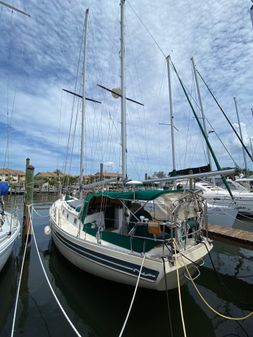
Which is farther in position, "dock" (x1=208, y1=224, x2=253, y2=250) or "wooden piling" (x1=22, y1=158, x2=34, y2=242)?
"wooden piling" (x1=22, y1=158, x2=34, y2=242)

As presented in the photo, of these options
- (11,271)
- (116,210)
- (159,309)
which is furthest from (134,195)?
(11,271)

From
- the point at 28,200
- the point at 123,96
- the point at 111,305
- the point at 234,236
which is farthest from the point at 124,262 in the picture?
the point at 28,200

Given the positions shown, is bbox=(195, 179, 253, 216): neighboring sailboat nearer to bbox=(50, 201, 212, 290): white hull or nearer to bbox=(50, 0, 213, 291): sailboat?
bbox=(50, 0, 213, 291): sailboat

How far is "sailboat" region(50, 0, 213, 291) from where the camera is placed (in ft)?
15.8

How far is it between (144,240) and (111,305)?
2.03 metres

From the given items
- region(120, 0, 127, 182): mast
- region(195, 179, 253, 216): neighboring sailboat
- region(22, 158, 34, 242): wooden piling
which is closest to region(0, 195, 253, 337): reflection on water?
region(22, 158, 34, 242): wooden piling

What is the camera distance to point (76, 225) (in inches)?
334

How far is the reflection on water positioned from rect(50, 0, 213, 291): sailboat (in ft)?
2.07

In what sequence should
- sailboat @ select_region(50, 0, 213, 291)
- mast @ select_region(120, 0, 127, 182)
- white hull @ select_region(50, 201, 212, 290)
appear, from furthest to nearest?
mast @ select_region(120, 0, 127, 182) < sailboat @ select_region(50, 0, 213, 291) < white hull @ select_region(50, 201, 212, 290)

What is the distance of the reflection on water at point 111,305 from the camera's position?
470cm

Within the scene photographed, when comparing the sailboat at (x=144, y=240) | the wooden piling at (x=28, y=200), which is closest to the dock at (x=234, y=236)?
the sailboat at (x=144, y=240)

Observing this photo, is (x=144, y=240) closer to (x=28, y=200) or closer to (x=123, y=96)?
(x=123, y=96)

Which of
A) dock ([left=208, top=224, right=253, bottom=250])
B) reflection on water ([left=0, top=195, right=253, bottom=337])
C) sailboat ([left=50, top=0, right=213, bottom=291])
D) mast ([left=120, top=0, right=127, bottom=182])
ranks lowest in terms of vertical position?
reflection on water ([left=0, top=195, right=253, bottom=337])

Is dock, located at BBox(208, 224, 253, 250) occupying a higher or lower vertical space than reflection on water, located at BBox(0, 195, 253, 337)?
higher
